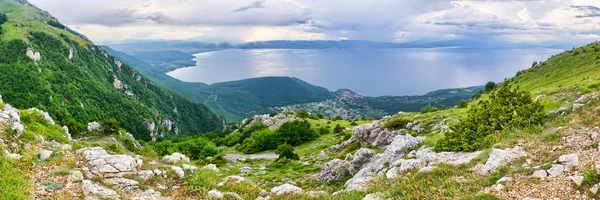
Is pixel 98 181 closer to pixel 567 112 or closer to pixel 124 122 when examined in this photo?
pixel 567 112

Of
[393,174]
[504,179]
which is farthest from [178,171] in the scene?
[504,179]

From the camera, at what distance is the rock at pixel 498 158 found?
33.1 ft

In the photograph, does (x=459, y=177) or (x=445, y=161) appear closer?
(x=459, y=177)

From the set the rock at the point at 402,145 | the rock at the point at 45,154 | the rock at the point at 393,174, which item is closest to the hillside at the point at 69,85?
the rock at the point at 45,154

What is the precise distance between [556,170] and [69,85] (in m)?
161

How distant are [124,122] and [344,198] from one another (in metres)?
153

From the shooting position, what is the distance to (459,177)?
10.0m

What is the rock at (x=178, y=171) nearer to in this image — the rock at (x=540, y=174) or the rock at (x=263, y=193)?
the rock at (x=263, y=193)

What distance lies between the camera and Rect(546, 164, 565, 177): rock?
861 centimetres

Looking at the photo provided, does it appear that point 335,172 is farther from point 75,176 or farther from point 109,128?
point 109,128

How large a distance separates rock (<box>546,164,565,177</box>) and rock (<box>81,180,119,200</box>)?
42.0 ft

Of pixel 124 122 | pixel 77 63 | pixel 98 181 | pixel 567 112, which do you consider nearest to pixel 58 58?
pixel 77 63

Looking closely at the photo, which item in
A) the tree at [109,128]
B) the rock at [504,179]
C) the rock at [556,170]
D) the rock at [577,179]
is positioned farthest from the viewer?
the tree at [109,128]

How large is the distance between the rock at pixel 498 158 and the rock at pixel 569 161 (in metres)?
1.26
